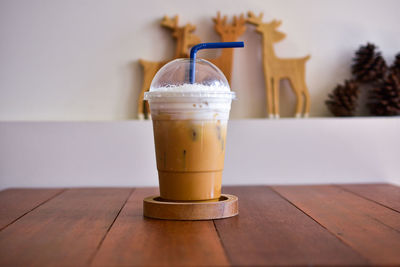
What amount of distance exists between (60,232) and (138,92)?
1.01m

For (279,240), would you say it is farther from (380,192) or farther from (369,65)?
(369,65)

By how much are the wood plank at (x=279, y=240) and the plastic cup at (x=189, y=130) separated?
4.2 inches

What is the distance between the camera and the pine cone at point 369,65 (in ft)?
6.08

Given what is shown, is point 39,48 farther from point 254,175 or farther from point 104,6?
point 254,175

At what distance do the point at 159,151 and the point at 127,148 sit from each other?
2.37ft

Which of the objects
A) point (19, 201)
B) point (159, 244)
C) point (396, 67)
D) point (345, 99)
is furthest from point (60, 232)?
point (396, 67)

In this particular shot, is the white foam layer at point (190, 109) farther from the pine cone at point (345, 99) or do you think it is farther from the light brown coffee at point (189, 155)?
the pine cone at point (345, 99)

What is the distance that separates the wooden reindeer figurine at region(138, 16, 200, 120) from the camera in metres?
1.79

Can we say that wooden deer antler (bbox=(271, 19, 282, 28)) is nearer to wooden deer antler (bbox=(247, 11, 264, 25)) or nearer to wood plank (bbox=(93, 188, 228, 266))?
wooden deer antler (bbox=(247, 11, 264, 25))

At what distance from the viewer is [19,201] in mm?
1331

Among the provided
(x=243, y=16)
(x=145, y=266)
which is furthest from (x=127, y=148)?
(x=145, y=266)

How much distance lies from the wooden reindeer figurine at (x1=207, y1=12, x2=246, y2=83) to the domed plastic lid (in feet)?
2.46

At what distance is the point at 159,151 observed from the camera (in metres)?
1.01

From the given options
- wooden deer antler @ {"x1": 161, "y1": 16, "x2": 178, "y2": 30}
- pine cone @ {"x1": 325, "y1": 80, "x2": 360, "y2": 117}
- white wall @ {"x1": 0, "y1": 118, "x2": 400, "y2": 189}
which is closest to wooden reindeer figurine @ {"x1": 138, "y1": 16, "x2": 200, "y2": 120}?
wooden deer antler @ {"x1": 161, "y1": 16, "x2": 178, "y2": 30}
